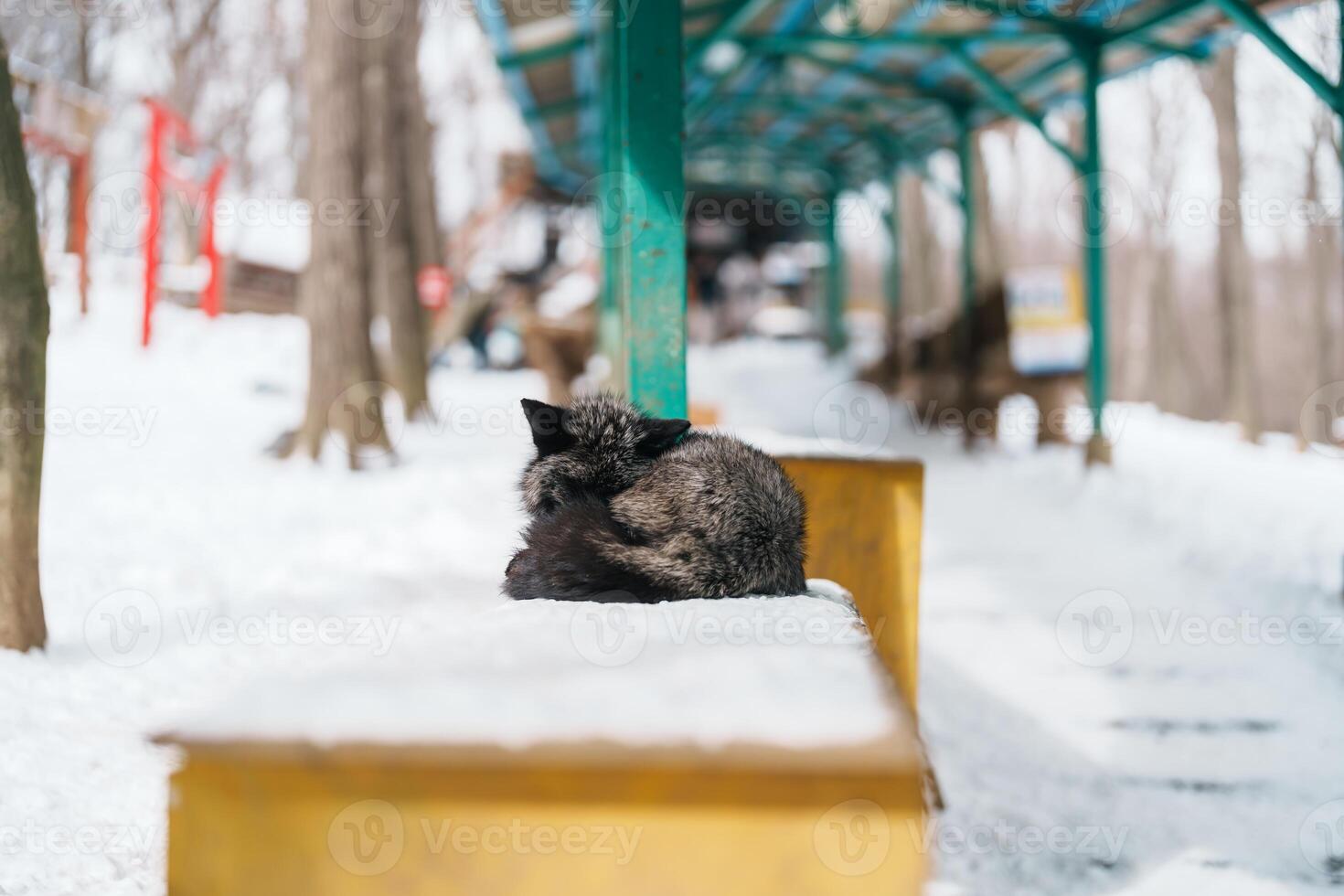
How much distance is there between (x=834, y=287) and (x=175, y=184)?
475 inches

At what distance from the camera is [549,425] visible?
2.62 m

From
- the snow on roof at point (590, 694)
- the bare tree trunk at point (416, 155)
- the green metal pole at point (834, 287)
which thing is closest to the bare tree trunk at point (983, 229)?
the green metal pole at point (834, 287)

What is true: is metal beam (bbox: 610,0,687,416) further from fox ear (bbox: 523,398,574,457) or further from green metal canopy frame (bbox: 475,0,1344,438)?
fox ear (bbox: 523,398,574,457)

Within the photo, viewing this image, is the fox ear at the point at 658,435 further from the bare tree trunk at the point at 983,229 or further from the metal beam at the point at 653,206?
the bare tree trunk at the point at 983,229

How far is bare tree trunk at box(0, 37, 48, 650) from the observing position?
3662mm

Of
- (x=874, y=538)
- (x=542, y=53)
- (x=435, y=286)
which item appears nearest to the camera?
(x=874, y=538)

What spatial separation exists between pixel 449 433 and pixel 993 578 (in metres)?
6.97

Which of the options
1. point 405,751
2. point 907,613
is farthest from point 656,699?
point 907,613

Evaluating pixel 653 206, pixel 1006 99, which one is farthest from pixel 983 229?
pixel 653 206

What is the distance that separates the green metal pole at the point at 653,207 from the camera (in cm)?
381

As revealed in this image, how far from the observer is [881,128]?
1367 centimetres

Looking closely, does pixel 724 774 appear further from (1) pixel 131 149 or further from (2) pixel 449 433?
(1) pixel 131 149

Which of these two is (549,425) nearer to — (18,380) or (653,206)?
(653,206)

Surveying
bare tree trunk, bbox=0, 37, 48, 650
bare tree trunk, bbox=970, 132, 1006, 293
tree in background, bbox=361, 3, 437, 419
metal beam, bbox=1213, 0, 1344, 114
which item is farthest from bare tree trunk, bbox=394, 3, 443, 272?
metal beam, bbox=1213, 0, 1344, 114
